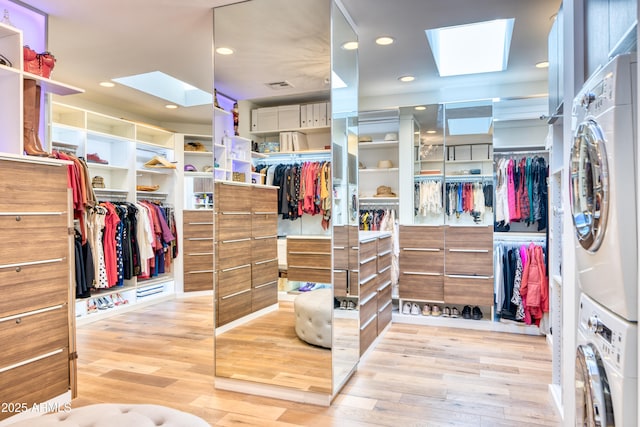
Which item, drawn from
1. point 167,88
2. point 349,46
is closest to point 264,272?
point 349,46

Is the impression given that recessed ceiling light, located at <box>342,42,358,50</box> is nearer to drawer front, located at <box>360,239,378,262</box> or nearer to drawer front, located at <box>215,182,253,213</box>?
drawer front, located at <box>215,182,253,213</box>

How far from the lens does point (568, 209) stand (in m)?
2.00

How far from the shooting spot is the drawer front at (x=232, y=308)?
2.81 meters

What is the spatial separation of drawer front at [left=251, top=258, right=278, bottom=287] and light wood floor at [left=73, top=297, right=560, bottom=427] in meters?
0.74

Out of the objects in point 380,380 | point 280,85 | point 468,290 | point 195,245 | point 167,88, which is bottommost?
point 380,380

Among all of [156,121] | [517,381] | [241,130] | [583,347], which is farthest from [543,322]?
[156,121]

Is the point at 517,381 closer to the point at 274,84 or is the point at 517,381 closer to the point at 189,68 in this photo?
the point at 274,84

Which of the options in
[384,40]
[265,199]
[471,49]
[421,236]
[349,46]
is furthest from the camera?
[421,236]

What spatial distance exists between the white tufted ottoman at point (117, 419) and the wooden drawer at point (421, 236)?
3.26 m

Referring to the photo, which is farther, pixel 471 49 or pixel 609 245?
pixel 471 49

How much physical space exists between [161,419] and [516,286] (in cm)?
361

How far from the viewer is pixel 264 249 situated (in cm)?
278

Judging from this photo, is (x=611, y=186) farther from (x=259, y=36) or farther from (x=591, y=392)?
(x=259, y=36)

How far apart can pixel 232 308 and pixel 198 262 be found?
130 inches
